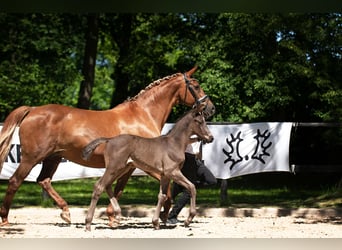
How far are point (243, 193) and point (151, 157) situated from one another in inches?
Answer: 275

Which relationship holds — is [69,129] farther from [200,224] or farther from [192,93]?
[200,224]

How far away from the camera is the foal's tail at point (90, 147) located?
A: 26.9 ft

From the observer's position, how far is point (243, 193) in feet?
49.5

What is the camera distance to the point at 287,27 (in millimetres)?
14750

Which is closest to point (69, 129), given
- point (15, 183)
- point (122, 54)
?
point (15, 183)

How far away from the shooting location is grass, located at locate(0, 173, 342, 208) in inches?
496

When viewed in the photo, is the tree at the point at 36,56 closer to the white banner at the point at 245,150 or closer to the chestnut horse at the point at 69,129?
the white banner at the point at 245,150

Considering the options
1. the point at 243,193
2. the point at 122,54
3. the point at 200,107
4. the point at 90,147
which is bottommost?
the point at 243,193

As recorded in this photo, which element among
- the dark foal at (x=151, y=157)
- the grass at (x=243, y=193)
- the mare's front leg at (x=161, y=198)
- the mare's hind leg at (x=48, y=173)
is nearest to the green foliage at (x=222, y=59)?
the grass at (x=243, y=193)

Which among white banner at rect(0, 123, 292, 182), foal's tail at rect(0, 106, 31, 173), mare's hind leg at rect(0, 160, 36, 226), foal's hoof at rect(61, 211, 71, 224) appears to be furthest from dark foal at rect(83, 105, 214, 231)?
white banner at rect(0, 123, 292, 182)

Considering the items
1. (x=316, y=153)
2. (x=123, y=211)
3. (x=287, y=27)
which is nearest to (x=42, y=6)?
(x=123, y=211)

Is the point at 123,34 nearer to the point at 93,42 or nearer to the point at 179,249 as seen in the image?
the point at 93,42

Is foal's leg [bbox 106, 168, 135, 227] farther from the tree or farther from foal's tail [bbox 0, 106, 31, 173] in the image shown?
the tree

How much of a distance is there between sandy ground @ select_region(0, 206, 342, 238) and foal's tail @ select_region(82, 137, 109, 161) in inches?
36.7
